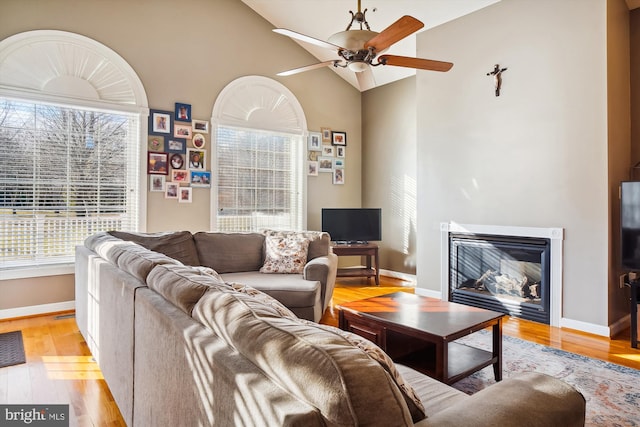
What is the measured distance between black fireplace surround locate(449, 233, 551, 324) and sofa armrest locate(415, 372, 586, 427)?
297 centimetres

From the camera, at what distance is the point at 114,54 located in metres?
4.25

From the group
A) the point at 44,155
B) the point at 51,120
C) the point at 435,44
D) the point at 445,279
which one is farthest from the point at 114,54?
the point at 445,279

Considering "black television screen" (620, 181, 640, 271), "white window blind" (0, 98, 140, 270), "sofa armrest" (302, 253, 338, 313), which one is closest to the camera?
"black television screen" (620, 181, 640, 271)

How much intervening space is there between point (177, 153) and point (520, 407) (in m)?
4.42

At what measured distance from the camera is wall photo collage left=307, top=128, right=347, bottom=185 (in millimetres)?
5918

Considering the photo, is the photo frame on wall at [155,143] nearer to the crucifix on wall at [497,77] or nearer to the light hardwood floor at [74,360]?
the light hardwood floor at [74,360]

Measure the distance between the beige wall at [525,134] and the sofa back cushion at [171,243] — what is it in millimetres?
2718

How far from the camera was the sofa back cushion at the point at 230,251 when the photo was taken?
12.9 ft

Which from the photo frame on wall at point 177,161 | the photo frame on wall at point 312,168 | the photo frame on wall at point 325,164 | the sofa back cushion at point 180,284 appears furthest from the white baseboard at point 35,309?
the photo frame on wall at point 325,164

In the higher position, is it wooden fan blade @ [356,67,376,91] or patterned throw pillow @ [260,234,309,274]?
wooden fan blade @ [356,67,376,91]

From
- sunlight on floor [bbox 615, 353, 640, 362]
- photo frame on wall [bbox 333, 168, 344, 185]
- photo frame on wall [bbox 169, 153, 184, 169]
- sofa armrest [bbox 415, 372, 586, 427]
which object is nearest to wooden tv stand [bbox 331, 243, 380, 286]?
photo frame on wall [bbox 333, 168, 344, 185]

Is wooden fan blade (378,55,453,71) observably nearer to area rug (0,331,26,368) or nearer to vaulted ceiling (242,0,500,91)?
vaulted ceiling (242,0,500,91)

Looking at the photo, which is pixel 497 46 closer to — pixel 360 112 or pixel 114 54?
pixel 360 112

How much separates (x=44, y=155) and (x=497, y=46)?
4736 mm
